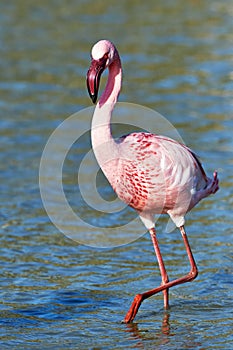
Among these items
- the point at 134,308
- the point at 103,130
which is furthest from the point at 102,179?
the point at 103,130

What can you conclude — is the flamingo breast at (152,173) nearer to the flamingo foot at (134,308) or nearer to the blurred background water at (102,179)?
the flamingo foot at (134,308)

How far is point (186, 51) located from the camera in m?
17.9

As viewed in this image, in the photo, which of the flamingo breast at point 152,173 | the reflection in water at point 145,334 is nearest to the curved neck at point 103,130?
the flamingo breast at point 152,173

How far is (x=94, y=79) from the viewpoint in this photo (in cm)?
695

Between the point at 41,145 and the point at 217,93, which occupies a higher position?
the point at 217,93

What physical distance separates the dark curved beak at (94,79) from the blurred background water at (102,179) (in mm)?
1886

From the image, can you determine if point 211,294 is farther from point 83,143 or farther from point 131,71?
point 131,71

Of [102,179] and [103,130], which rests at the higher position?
[102,179]

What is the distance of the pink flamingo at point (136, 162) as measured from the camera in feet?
23.1

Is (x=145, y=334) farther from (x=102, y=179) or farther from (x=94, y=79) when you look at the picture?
(x=102, y=179)

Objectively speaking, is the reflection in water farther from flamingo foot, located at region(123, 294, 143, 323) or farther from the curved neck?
the curved neck

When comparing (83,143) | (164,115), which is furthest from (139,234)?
(164,115)

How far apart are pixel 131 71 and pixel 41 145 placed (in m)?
4.10

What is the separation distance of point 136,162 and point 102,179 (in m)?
4.43
